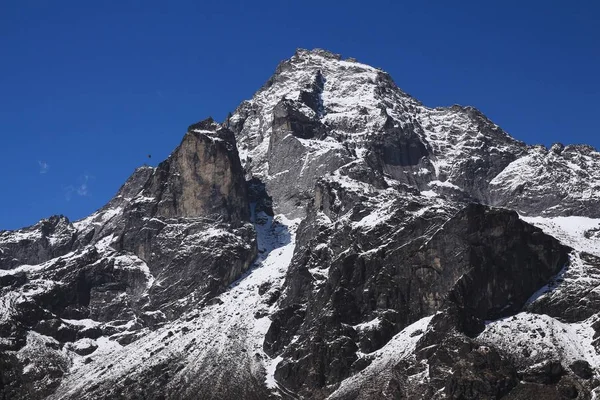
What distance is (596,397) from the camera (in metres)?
198

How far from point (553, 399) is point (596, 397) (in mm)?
8450

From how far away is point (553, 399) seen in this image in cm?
19950
